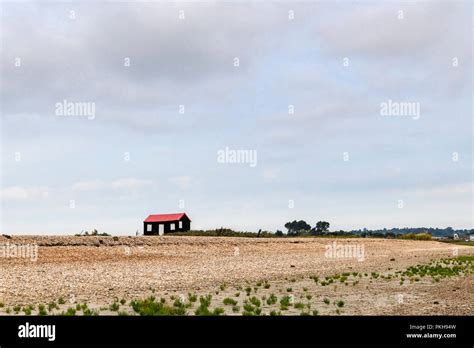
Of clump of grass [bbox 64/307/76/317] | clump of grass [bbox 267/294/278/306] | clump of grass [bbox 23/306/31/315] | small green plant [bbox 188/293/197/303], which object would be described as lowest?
clump of grass [bbox 267/294/278/306]

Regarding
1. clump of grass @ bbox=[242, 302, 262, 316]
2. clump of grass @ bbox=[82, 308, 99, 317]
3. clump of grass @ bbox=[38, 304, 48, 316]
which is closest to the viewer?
clump of grass @ bbox=[82, 308, 99, 317]

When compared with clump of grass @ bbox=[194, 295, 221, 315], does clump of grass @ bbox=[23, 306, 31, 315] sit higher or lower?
higher

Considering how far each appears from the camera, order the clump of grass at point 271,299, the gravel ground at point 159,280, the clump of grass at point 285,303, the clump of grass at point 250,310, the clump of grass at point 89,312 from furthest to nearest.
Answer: the gravel ground at point 159,280 < the clump of grass at point 271,299 < the clump of grass at point 285,303 < the clump of grass at point 250,310 < the clump of grass at point 89,312

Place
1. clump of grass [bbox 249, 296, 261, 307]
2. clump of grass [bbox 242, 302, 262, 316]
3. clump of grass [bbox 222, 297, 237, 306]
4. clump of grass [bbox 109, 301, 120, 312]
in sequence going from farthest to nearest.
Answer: clump of grass [bbox 222, 297, 237, 306] → clump of grass [bbox 249, 296, 261, 307] → clump of grass [bbox 109, 301, 120, 312] → clump of grass [bbox 242, 302, 262, 316]

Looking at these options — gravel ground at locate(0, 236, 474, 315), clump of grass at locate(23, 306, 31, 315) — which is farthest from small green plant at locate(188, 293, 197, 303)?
clump of grass at locate(23, 306, 31, 315)

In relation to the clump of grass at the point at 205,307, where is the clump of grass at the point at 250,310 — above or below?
below

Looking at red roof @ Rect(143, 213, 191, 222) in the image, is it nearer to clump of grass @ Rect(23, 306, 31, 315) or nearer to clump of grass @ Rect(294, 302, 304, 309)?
clump of grass @ Rect(294, 302, 304, 309)

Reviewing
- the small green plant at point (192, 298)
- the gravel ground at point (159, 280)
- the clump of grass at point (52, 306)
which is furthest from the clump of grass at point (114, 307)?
the small green plant at point (192, 298)

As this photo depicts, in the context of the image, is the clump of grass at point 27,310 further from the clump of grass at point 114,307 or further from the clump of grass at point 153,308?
the clump of grass at point 153,308

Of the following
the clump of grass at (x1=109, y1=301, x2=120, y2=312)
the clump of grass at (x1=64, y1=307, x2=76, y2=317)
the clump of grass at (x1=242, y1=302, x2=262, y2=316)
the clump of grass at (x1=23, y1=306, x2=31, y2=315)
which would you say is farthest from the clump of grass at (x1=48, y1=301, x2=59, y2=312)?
the clump of grass at (x1=242, y1=302, x2=262, y2=316)

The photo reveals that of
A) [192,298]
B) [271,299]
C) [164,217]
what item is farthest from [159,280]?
[164,217]

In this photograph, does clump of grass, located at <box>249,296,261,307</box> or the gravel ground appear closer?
clump of grass, located at <box>249,296,261,307</box>
